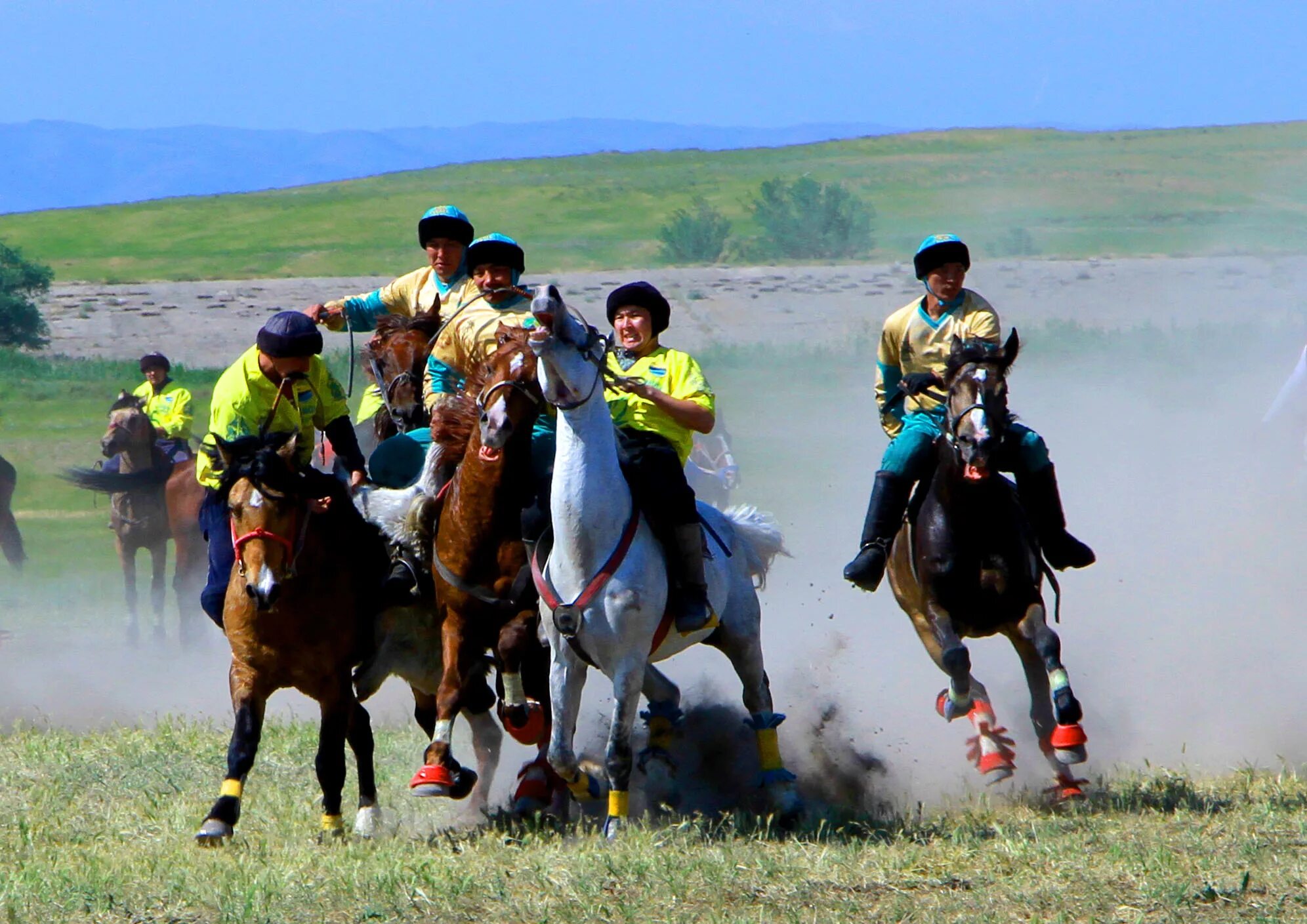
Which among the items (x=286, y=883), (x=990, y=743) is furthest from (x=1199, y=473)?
(x=286, y=883)

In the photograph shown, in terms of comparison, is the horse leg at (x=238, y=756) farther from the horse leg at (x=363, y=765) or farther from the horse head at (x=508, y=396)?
the horse head at (x=508, y=396)

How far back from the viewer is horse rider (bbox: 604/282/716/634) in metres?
8.30

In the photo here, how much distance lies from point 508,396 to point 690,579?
1.21m

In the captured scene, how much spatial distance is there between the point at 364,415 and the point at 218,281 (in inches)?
1824

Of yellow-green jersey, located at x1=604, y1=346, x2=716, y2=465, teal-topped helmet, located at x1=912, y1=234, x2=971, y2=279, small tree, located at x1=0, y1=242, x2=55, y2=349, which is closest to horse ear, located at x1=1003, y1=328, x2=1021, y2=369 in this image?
teal-topped helmet, located at x1=912, y1=234, x2=971, y2=279

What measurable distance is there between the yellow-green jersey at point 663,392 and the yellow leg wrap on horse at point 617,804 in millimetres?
1633

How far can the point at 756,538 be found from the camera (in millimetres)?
9688

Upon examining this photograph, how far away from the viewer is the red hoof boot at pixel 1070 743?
28.3 ft

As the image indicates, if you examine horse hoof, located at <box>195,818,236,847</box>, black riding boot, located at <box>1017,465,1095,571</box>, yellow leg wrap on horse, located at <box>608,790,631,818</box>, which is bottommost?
horse hoof, located at <box>195,818,236,847</box>

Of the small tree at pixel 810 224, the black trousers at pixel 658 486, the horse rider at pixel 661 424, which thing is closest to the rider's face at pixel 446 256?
the horse rider at pixel 661 424

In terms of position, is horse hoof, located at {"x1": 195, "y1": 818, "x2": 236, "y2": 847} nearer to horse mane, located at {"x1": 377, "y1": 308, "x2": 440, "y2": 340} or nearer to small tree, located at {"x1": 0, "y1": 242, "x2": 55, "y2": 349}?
horse mane, located at {"x1": 377, "y1": 308, "x2": 440, "y2": 340}

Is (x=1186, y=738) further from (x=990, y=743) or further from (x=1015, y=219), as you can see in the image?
(x=1015, y=219)

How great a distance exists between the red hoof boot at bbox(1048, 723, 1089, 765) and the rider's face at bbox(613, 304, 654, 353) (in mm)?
2749

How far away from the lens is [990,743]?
359 inches
